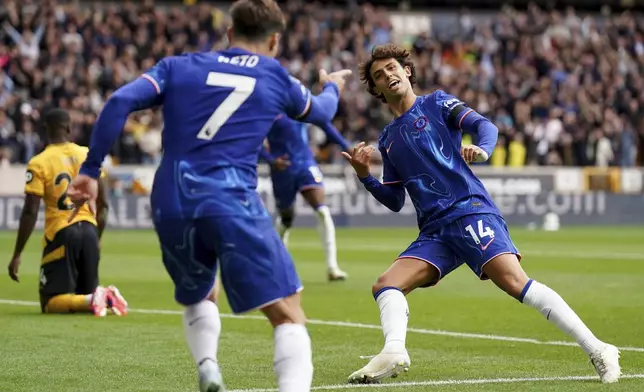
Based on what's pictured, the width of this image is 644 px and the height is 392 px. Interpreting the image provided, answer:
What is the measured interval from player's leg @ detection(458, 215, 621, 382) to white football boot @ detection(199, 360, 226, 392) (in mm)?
2329

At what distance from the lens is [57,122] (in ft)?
37.5

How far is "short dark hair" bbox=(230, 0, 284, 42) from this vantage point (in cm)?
575

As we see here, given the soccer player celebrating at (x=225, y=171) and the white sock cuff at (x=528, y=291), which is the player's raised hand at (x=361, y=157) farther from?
the soccer player celebrating at (x=225, y=171)

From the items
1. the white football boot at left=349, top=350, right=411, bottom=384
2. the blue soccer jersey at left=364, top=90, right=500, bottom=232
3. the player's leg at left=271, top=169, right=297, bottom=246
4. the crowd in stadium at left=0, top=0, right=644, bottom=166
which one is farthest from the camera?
the crowd in stadium at left=0, top=0, right=644, bottom=166

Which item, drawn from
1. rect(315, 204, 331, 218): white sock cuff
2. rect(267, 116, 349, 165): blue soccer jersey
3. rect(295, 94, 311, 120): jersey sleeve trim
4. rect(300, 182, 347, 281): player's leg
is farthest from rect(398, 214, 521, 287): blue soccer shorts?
rect(267, 116, 349, 165): blue soccer jersey

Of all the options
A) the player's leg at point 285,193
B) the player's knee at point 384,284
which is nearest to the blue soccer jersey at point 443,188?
the player's knee at point 384,284

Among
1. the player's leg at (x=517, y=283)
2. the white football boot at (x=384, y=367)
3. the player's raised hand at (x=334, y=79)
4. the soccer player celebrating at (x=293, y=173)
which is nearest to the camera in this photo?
the player's raised hand at (x=334, y=79)

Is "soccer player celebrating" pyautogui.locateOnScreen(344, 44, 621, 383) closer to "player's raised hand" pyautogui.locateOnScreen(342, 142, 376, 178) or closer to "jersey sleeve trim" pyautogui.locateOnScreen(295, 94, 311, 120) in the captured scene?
"player's raised hand" pyautogui.locateOnScreen(342, 142, 376, 178)

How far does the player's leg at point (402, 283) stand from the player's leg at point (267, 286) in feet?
6.11

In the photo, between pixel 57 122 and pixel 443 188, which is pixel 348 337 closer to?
pixel 443 188

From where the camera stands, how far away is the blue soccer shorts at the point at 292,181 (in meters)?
16.0

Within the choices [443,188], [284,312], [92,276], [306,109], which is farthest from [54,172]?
[284,312]

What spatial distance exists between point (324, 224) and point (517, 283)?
824 centimetres

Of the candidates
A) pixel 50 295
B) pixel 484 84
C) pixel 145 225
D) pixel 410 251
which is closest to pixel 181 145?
pixel 410 251
